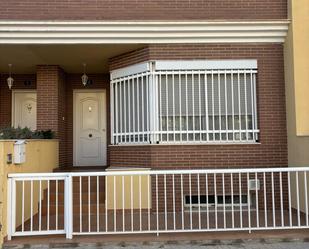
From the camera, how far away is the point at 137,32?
8344 millimetres

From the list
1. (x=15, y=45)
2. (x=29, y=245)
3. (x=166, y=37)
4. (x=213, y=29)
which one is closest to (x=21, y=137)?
(x=15, y=45)

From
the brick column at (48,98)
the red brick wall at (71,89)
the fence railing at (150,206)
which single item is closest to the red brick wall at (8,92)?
the red brick wall at (71,89)

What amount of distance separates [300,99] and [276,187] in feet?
6.15

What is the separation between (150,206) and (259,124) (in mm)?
2853

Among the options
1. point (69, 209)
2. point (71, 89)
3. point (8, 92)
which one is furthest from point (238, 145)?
point (8, 92)

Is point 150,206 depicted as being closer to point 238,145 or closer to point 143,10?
point 238,145

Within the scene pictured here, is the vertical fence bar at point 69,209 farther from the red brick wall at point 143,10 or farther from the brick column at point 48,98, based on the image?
the brick column at point 48,98

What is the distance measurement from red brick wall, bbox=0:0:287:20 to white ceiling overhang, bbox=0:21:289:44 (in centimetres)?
26

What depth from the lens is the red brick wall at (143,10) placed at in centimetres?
846

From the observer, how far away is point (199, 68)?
28.2 ft

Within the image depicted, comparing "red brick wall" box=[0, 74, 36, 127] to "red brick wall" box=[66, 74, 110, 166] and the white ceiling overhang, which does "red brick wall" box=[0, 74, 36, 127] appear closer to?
"red brick wall" box=[66, 74, 110, 166]

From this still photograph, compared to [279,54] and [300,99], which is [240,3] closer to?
[279,54]

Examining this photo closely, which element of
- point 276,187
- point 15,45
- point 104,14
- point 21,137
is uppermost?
point 104,14

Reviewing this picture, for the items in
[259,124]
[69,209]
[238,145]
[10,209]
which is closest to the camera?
[69,209]
